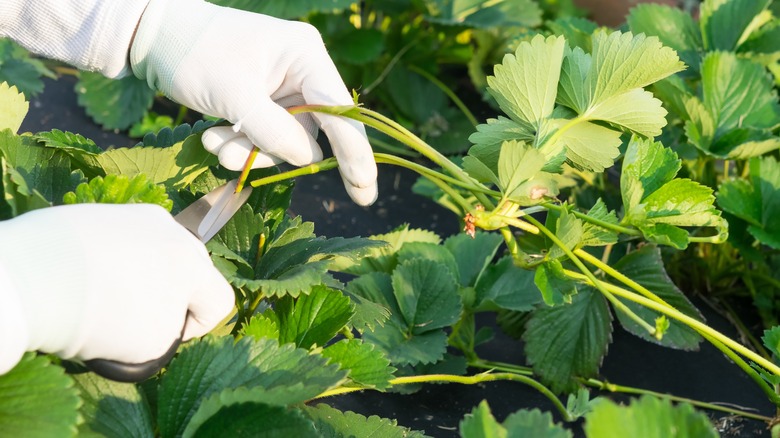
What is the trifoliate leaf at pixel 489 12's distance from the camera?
2.40m

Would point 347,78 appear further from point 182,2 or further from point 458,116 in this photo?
point 182,2

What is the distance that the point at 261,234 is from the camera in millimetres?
1049

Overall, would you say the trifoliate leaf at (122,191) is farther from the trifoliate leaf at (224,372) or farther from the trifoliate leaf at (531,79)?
the trifoliate leaf at (531,79)

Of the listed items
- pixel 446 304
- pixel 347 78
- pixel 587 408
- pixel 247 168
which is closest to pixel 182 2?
pixel 247 168

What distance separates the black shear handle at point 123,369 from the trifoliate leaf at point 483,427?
33 centimetres

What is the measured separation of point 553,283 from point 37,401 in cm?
57

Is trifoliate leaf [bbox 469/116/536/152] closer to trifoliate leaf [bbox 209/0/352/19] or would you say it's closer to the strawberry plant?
the strawberry plant

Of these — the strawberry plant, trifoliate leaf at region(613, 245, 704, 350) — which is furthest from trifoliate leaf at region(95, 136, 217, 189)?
trifoliate leaf at region(613, 245, 704, 350)

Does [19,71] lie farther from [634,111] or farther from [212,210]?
[634,111]

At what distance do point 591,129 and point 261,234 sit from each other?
0.41m

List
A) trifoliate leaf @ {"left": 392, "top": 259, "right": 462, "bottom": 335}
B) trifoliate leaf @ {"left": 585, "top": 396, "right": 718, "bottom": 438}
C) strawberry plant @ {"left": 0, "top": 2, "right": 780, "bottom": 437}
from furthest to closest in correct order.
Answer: trifoliate leaf @ {"left": 392, "top": 259, "right": 462, "bottom": 335}
strawberry plant @ {"left": 0, "top": 2, "right": 780, "bottom": 437}
trifoliate leaf @ {"left": 585, "top": 396, "right": 718, "bottom": 438}

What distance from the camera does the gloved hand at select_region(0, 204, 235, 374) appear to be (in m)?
0.79

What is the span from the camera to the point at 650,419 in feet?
2.19

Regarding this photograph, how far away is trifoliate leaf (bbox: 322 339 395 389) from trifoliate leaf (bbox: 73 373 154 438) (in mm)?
215
